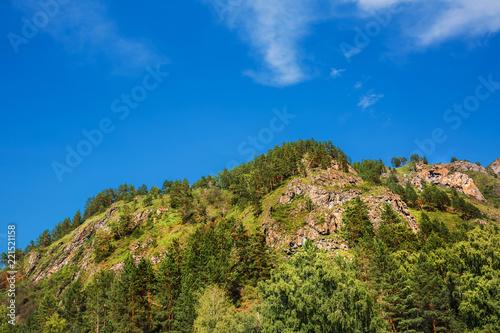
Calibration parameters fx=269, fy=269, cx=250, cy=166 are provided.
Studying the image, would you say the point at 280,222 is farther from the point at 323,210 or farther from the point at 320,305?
the point at 320,305

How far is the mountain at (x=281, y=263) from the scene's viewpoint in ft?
Answer: 116

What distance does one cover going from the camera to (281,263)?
5744cm

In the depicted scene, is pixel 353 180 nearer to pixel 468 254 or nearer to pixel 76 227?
pixel 468 254

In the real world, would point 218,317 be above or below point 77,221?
below

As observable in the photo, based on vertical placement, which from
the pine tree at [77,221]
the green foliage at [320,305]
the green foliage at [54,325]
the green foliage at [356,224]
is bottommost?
the green foliage at [320,305]

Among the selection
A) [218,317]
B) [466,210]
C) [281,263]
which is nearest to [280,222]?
[281,263]

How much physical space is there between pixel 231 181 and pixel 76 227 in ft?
333

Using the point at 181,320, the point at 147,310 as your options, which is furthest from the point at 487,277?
the point at 147,310

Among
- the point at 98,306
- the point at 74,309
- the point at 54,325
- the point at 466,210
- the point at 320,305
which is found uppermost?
the point at 466,210

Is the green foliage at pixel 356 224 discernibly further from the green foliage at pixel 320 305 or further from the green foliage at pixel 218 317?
the green foliage at pixel 218 317

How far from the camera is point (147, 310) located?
51.5 metres

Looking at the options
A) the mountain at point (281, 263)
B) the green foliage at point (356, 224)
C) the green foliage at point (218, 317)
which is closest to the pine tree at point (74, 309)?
the mountain at point (281, 263)

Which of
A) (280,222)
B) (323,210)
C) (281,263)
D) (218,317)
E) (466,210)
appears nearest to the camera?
(218,317)

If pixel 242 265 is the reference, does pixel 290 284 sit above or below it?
below
